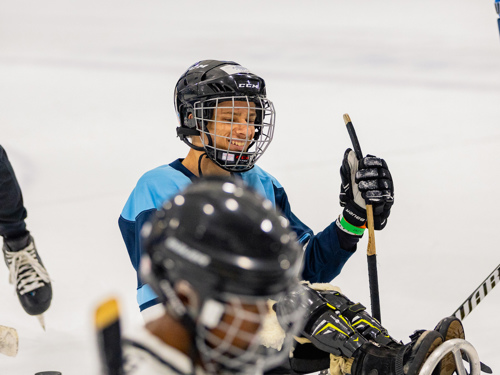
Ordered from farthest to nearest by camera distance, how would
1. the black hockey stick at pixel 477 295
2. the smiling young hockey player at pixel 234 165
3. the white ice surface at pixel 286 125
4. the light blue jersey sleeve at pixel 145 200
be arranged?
1. the white ice surface at pixel 286 125
2. the black hockey stick at pixel 477 295
3. the smiling young hockey player at pixel 234 165
4. the light blue jersey sleeve at pixel 145 200

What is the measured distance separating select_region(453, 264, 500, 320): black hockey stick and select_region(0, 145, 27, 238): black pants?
152cm

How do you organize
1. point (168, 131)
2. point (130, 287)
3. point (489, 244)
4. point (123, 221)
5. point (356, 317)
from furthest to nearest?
point (168, 131), point (489, 244), point (130, 287), point (123, 221), point (356, 317)

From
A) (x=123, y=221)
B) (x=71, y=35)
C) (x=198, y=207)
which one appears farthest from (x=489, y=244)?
(x=71, y=35)

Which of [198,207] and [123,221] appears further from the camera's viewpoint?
[123,221]

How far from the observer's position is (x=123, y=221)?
2.10m

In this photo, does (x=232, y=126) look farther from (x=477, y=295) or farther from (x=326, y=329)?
(x=477, y=295)

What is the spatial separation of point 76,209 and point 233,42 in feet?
8.16

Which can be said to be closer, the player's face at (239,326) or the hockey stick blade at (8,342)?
the player's face at (239,326)

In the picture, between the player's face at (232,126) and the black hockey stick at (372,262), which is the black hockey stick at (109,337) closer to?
the player's face at (232,126)

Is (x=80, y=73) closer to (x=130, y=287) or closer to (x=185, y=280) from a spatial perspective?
(x=130, y=287)

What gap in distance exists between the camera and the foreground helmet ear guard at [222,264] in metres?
0.93

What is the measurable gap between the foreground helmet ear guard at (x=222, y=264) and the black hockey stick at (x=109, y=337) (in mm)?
106

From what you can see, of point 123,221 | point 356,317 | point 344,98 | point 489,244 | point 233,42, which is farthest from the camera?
point 233,42

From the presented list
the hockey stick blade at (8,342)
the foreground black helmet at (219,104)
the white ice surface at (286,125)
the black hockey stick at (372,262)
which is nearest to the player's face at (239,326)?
the white ice surface at (286,125)
